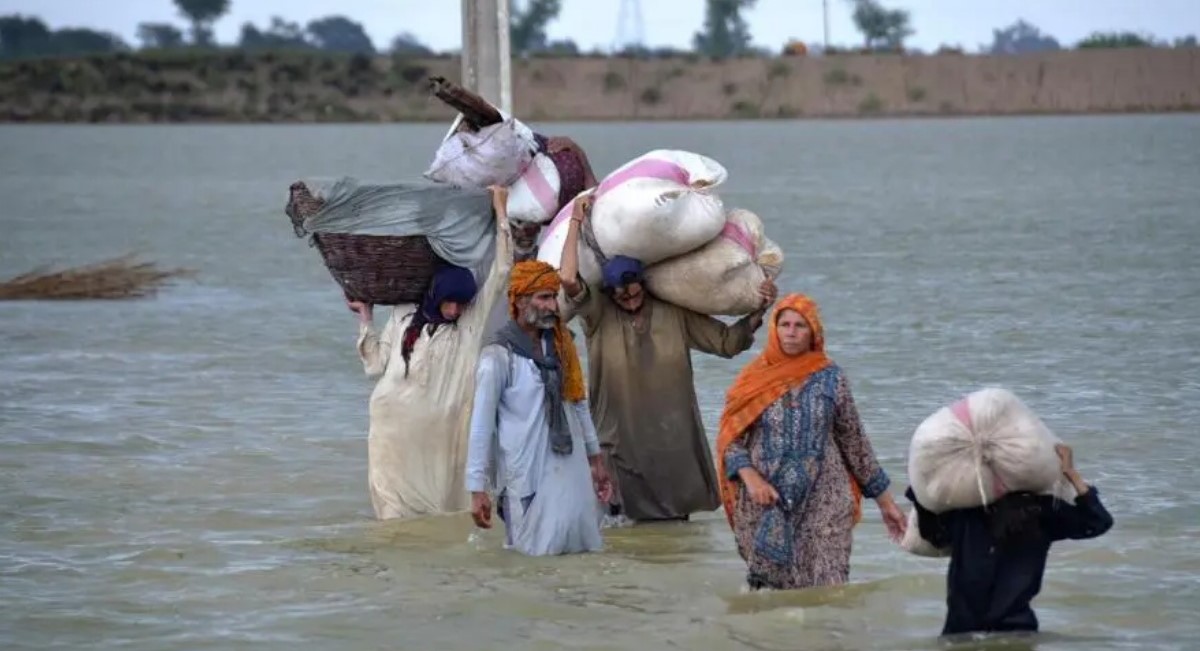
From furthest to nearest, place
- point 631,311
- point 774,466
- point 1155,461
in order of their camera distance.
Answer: point 1155,461, point 631,311, point 774,466

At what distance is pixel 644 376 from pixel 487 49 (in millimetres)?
2845

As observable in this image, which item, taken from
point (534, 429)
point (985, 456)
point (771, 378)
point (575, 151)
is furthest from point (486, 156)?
point (985, 456)

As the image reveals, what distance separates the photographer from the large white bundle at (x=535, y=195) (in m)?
8.96

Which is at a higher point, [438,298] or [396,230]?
[396,230]

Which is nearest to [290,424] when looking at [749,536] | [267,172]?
[749,536]

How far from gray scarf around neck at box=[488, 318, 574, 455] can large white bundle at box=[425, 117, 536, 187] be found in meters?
0.98

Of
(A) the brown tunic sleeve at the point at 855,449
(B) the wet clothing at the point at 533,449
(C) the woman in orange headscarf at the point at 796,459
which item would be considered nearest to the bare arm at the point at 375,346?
(B) the wet clothing at the point at 533,449

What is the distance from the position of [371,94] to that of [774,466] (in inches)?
4164

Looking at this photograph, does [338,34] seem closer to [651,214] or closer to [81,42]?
[81,42]

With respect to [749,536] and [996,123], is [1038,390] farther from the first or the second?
[996,123]

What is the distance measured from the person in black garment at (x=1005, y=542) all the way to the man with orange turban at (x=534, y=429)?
1835mm

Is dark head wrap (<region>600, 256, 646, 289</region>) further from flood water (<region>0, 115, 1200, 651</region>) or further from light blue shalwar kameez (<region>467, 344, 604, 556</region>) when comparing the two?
flood water (<region>0, 115, 1200, 651</region>)

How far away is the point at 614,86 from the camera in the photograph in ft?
359

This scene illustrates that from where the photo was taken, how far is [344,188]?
8.87 meters
